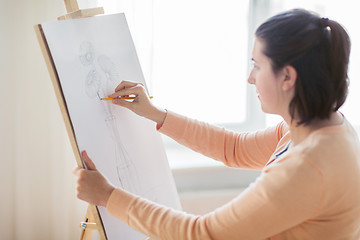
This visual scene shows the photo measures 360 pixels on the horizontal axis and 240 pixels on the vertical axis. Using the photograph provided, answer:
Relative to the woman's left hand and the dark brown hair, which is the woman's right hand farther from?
the dark brown hair

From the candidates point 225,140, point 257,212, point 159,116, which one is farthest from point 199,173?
point 257,212

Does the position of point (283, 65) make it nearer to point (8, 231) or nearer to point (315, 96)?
point (315, 96)

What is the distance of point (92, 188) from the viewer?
121 cm

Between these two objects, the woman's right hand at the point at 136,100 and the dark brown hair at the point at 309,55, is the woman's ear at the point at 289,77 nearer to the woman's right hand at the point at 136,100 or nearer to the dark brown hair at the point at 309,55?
the dark brown hair at the point at 309,55

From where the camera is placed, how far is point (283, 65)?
111cm

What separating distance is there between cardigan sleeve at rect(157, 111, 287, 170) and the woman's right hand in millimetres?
94

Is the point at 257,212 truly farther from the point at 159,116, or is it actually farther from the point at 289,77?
the point at 159,116

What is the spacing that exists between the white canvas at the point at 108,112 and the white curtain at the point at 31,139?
19.5 inches

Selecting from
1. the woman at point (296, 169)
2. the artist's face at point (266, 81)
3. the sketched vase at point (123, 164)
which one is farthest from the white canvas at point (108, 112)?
the artist's face at point (266, 81)

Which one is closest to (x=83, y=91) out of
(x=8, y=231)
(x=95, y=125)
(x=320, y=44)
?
(x=95, y=125)

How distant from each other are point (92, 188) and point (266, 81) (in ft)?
1.75

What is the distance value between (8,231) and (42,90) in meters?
0.63

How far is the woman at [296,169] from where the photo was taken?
3.53ft

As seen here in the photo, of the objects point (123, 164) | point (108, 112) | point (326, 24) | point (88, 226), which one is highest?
point (326, 24)
